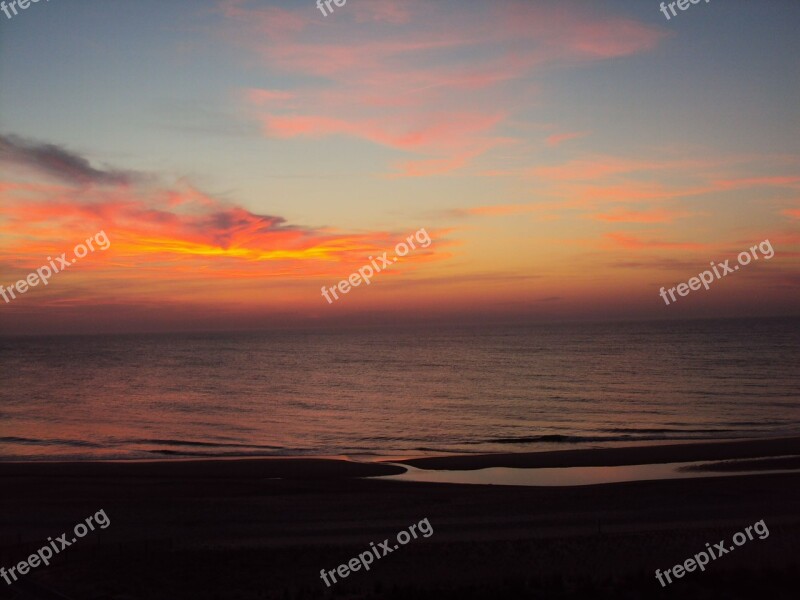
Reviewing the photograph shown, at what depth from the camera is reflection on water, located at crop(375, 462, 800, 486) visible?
30.8 m

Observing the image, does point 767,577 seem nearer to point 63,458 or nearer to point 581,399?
point 63,458

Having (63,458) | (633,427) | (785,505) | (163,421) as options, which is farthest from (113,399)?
(785,505)

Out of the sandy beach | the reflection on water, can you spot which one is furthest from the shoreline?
the reflection on water

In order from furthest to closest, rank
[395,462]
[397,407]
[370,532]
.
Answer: [397,407], [395,462], [370,532]

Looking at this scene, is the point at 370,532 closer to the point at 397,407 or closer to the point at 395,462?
the point at 395,462

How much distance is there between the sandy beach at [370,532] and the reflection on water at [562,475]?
50.8 inches

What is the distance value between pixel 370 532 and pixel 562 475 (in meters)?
13.3

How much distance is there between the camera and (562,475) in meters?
32.3

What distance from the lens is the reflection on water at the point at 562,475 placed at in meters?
30.8

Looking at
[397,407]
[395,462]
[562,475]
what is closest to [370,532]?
[562,475]

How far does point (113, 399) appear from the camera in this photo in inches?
2741

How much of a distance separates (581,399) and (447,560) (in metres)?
45.7

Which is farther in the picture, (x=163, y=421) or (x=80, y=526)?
(x=163, y=421)

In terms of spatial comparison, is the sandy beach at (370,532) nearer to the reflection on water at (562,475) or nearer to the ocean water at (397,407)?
the reflection on water at (562,475)
